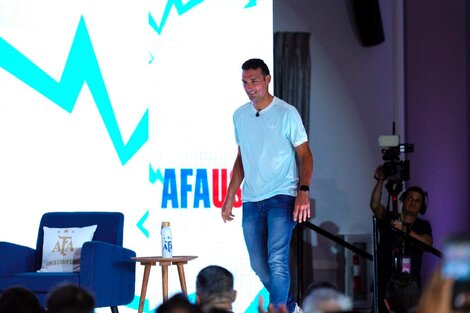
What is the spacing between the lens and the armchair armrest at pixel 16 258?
227 inches

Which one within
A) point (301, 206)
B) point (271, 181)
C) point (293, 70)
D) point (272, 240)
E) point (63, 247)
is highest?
point (293, 70)

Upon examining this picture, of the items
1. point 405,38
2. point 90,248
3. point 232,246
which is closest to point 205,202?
point 232,246

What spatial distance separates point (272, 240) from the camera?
493 cm

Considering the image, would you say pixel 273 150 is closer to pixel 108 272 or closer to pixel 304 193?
pixel 304 193

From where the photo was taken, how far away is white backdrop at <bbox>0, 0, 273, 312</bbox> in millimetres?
6520

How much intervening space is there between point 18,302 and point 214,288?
661 mm

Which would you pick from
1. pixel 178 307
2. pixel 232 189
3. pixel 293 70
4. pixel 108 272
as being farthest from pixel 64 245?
pixel 293 70

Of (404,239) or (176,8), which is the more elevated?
(176,8)

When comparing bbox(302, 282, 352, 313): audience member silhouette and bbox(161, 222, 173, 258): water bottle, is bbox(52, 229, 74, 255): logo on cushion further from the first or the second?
bbox(302, 282, 352, 313): audience member silhouette

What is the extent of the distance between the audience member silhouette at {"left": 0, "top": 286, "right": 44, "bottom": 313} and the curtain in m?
5.97

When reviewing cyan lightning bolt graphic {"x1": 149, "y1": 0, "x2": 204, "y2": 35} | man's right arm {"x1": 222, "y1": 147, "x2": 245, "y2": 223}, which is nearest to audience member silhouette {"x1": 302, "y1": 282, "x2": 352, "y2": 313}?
man's right arm {"x1": 222, "y1": 147, "x2": 245, "y2": 223}

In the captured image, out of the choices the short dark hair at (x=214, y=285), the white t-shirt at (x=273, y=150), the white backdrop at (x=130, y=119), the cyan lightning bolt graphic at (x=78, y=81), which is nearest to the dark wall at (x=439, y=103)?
the white backdrop at (x=130, y=119)

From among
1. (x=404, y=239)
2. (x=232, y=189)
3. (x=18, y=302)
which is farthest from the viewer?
(x=404, y=239)

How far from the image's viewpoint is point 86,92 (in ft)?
21.5
